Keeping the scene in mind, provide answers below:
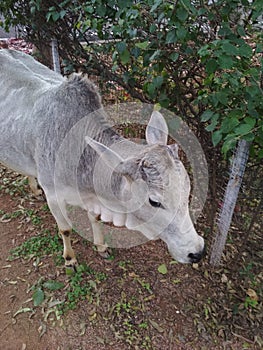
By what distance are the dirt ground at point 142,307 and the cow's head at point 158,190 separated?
0.79m

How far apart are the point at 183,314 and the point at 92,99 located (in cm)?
191

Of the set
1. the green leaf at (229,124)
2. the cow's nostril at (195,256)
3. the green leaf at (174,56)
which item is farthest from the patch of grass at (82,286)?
the green leaf at (174,56)

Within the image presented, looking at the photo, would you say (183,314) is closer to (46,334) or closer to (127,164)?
(46,334)

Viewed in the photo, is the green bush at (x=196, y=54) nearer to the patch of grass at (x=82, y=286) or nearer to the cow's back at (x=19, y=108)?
the cow's back at (x=19, y=108)

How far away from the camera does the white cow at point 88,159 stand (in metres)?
2.17

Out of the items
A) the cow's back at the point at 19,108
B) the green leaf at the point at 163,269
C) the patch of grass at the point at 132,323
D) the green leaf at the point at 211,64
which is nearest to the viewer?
the green leaf at the point at 211,64

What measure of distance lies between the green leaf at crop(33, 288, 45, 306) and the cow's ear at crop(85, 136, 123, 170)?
153 cm

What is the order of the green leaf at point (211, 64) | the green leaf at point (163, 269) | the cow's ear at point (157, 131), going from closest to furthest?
1. the green leaf at point (211, 64)
2. the cow's ear at point (157, 131)
3. the green leaf at point (163, 269)

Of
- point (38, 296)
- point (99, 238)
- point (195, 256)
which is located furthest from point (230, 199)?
point (38, 296)

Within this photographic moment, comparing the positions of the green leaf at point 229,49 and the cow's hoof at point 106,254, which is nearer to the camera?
the green leaf at point 229,49

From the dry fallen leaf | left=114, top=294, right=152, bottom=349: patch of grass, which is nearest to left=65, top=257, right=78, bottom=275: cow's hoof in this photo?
left=114, top=294, right=152, bottom=349: patch of grass

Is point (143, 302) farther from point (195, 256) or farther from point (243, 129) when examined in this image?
point (243, 129)

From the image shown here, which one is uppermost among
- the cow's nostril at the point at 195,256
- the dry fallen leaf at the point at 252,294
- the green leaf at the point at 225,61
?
the green leaf at the point at 225,61

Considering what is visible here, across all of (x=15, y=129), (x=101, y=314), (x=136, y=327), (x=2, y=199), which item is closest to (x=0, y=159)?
(x=15, y=129)
